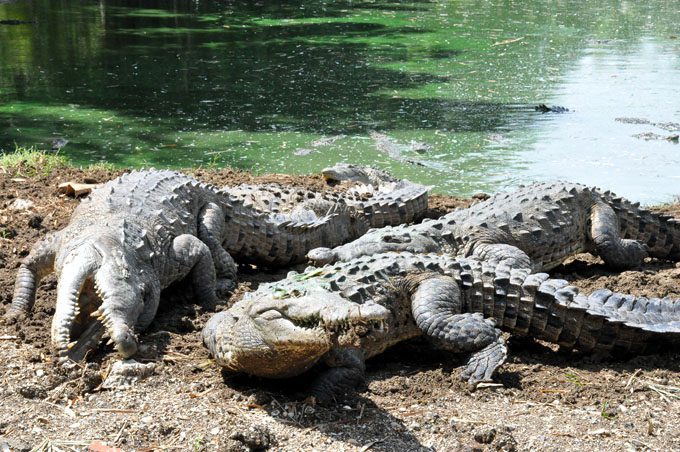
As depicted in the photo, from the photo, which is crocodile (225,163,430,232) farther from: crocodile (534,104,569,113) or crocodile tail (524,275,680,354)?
crocodile (534,104,569,113)

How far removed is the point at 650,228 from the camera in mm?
5750

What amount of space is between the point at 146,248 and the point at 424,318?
1.64m

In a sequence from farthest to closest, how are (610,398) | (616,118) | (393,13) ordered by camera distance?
(393,13)
(616,118)
(610,398)

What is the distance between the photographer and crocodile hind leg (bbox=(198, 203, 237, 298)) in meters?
5.10

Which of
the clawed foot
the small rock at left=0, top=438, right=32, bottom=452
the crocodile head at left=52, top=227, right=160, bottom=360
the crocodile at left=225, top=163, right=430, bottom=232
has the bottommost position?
the crocodile at left=225, top=163, right=430, bottom=232

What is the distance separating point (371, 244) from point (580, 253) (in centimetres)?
157

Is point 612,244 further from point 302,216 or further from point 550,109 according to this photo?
point 550,109

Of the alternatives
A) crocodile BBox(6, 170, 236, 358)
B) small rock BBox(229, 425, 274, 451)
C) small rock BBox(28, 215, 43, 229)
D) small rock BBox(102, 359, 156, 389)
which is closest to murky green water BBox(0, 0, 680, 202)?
small rock BBox(28, 215, 43, 229)

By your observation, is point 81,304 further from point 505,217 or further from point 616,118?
point 616,118

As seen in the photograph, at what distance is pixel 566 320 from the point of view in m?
4.05

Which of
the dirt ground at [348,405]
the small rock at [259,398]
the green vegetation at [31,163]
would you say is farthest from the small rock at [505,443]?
the green vegetation at [31,163]

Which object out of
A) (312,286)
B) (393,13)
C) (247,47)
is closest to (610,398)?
(312,286)

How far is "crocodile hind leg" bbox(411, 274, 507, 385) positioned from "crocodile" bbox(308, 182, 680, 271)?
3.27 feet

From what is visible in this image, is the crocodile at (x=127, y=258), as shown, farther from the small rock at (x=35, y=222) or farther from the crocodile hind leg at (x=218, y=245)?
the small rock at (x=35, y=222)
